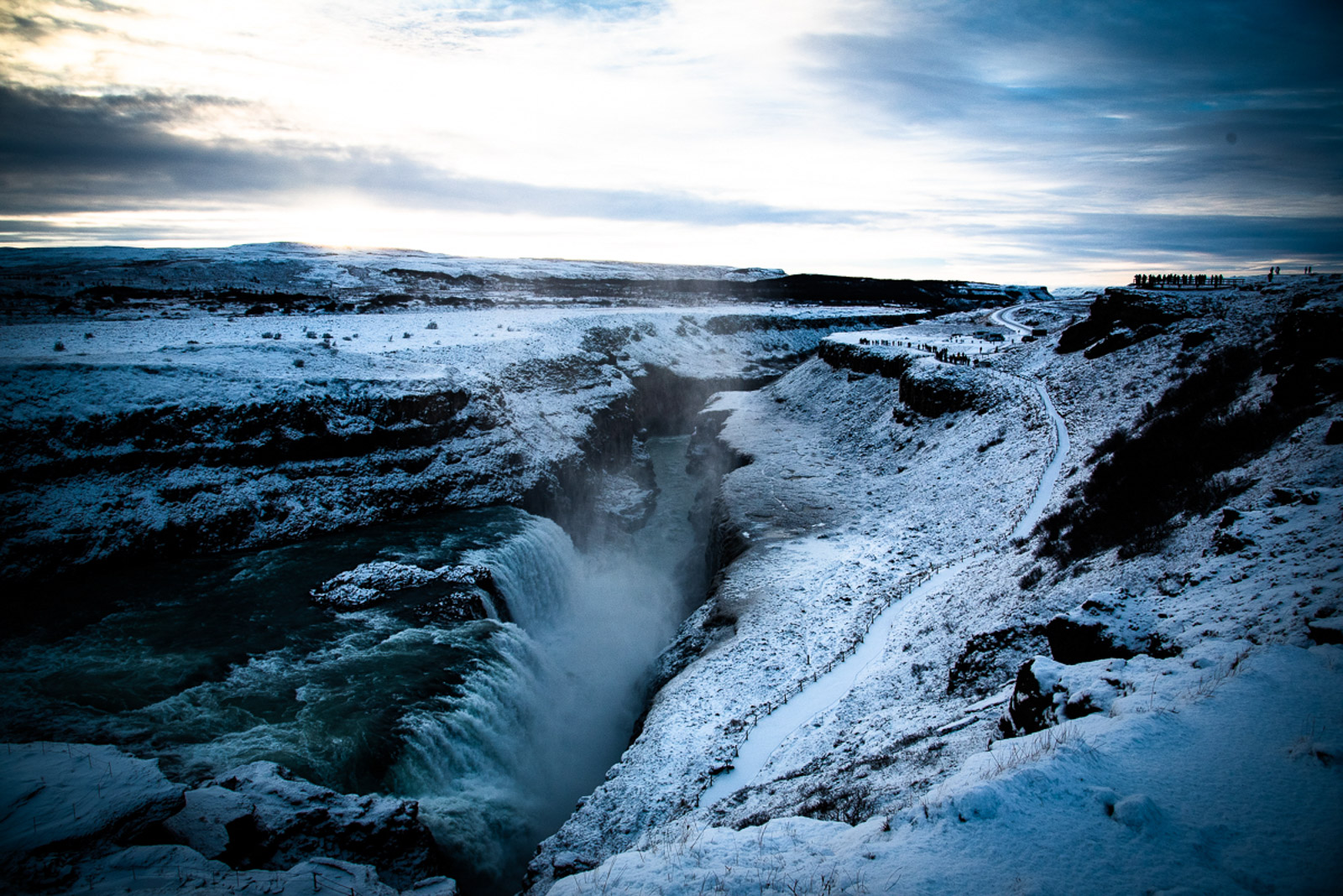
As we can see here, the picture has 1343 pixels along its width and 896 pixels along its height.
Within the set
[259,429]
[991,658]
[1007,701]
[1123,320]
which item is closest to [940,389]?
[1123,320]

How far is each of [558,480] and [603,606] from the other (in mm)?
8185

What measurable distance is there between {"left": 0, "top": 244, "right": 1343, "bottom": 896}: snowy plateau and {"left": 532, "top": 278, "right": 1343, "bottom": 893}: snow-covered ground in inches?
2.4

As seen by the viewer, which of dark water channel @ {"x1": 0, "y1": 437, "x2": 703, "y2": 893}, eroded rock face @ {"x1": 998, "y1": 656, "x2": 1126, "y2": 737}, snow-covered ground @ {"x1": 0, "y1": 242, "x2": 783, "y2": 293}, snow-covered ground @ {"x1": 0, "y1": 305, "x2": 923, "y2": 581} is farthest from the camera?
snow-covered ground @ {"x1": 0, "y1": 242, "x2": 783, "y2": 293}

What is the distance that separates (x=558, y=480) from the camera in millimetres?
32031

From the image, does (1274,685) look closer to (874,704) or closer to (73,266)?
(874,704)

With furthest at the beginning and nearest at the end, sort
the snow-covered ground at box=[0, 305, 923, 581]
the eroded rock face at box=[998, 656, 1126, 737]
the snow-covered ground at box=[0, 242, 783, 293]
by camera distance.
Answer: the snow-covered ground at box=[0, 242, 783, 293] → the snow-covered ground at box=[0, 305, 923, 581] → the eroded rock face at box=[998, 656, 1126, 737]

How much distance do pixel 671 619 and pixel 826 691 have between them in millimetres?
11847

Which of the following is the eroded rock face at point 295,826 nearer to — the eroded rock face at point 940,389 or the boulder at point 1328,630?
the boulder at point 1328,630

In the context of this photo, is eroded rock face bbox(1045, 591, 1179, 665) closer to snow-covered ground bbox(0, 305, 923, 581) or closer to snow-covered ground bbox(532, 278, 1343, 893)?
snow-covered ground bbox(532, 278, 1343, 893)

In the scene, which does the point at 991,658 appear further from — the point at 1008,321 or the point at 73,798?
the point at 1008,321

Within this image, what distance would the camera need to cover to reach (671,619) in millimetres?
26453

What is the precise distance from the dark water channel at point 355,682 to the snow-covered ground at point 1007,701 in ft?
10.9

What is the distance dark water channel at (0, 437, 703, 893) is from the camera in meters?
13.1

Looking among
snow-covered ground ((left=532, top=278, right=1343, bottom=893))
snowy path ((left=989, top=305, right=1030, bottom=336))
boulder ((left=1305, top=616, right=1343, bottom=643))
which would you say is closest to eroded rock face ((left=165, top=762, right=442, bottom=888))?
snow-covered ground ((left=532, top=278, right=1343, bottom=893))
